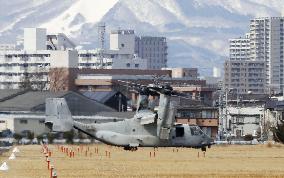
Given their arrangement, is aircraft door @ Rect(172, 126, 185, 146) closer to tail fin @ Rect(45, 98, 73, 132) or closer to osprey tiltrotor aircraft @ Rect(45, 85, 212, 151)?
osprey tiltrotor aircraft @ Rect(45, 85, 212, 151)

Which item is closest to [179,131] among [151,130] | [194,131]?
[194,131]

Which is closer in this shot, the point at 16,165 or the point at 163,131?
the point at 16,165

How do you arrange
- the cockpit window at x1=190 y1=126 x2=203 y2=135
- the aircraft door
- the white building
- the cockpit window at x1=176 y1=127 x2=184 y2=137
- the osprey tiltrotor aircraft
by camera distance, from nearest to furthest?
the osprey tiltrotor aircraft, the aircraft door, the cockpit window at x1=176 y1=127 x2=184 y2=137, the cockpit window at x1=190 y1=126 x2=203 y2=135, the white building

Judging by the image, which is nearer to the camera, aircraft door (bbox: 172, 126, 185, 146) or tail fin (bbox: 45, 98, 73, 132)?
aircraft door (bbox: 172, 126, 185, 146)

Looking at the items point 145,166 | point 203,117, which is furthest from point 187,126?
point 203,117

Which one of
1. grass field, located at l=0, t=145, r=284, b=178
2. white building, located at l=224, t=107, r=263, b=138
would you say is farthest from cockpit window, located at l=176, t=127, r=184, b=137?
white building, located at l=224, t=107, r=263, b=138

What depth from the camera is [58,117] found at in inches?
3169

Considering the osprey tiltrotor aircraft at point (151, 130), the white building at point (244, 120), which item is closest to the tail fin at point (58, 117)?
the osprey tiltrotor aircraft at point (151, 130)

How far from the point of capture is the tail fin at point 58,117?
79.8 metres

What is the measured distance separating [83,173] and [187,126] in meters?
25.6

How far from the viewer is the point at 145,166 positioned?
61.9 m

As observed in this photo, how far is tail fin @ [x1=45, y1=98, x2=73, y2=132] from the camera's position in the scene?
7975cm

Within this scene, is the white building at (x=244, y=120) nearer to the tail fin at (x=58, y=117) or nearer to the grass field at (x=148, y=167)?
the tail fin at (x=58, y=117)

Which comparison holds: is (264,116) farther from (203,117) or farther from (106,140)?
(106,140)
